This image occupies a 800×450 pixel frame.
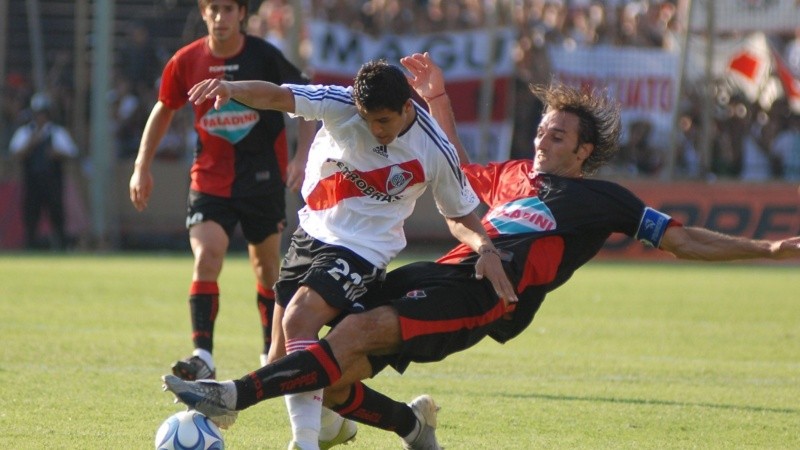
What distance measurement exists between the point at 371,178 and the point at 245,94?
27.3 inches

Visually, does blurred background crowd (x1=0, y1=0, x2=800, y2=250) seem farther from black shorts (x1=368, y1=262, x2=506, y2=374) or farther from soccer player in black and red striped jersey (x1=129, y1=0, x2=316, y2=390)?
black shorts (x1=368, y1=262, x2=506, y2=374)

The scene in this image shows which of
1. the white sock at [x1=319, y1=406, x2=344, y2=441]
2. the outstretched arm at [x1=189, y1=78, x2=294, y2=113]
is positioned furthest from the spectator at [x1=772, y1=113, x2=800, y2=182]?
the outstretched arm at [x1=189, y1=78, x2=294, y2=113]

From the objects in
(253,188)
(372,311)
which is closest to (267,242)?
(253,188)

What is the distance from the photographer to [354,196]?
19.4ft

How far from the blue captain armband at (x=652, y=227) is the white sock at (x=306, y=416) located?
1.62 m

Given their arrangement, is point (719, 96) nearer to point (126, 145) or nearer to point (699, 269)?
point (699, 269)

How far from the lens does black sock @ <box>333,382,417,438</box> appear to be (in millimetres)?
5914

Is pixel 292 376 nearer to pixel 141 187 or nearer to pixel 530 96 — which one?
pixel 141 187

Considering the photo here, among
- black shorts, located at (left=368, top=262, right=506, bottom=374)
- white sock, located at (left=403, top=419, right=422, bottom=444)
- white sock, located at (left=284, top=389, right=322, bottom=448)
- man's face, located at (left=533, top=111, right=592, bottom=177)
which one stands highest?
man's face, located at (left=533, top=111, right=592, bottom=177)

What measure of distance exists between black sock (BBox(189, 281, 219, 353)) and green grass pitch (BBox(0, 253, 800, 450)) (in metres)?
0.36

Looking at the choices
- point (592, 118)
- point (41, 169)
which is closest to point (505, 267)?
point (592, 118)

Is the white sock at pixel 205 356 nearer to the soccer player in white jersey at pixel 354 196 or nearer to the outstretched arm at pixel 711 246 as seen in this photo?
the soccer player in white jersey at pixel 354 196

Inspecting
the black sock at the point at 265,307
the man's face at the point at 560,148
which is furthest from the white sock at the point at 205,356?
the man's face at the point at 560,148

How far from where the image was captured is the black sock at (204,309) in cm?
802
